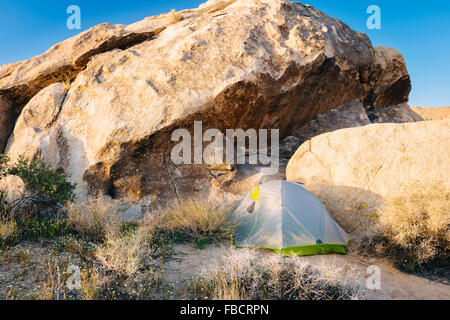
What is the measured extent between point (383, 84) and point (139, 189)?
11.9 metres

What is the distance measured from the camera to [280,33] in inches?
358

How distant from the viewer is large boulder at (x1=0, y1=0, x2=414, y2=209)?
7.65 metres

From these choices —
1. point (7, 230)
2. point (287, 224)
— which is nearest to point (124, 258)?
point (7, 230)

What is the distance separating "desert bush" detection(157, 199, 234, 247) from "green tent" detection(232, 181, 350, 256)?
0.33m

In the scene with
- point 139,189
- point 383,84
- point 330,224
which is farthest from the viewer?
point 383,84

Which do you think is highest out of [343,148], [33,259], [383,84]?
[383,84]

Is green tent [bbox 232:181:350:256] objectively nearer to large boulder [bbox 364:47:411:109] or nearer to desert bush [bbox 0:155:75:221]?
desert bush [bbox 0:155:75:221]

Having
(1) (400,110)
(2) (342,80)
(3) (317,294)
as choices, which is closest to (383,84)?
(1) (400,110)

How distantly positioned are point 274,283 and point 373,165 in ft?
13.8

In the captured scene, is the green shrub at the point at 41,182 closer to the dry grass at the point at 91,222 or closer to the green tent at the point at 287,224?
the dry grass at the point at 91,222

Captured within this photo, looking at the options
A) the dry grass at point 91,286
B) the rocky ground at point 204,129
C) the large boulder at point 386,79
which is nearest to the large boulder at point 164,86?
the rocky ground at point 204,129

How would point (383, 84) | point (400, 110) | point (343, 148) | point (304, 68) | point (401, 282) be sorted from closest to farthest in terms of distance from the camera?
point (401, 282) → point (343, 148) → point (304, 68) → point (383, 84) → point (400, 110)

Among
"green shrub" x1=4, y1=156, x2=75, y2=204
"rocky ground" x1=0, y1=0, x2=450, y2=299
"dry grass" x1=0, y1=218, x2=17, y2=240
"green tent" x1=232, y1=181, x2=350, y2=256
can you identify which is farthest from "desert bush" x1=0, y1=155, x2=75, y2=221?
"green tent" x1=232, y1=181, x2=350, y2=256
